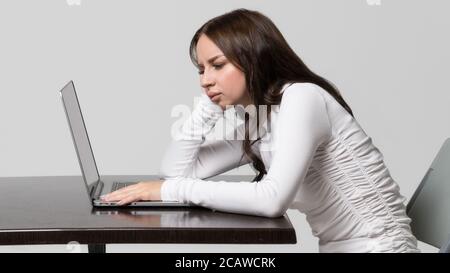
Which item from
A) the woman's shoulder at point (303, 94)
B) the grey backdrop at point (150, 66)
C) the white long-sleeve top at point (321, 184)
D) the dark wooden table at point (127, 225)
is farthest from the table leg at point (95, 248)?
the grey backdrop at point (150, 66)

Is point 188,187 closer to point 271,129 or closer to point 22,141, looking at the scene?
point 271,129

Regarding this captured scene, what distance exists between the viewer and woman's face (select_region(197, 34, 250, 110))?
203 centimetres

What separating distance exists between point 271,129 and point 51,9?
76.1 inches

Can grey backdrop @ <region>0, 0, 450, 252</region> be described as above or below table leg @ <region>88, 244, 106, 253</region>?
above

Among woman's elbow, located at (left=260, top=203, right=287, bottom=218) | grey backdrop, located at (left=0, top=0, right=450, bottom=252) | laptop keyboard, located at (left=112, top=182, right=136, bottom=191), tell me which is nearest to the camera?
→ woman's elbow, located at (left=260, top=203, right=287, bottom=218)

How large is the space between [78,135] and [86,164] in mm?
81

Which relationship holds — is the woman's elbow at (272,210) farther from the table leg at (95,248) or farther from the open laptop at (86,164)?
the table leg at (95,248)

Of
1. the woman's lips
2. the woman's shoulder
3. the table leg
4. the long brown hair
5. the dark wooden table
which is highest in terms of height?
the long brown hair

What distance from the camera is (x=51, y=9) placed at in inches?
147

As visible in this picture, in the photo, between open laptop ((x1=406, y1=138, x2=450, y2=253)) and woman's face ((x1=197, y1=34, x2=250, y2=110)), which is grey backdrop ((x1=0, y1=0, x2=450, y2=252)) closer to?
open laptop ((x1=406, y1=138, x2=450, y2=253))

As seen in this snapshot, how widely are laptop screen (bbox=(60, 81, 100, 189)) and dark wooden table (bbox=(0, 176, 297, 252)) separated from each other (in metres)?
0.11

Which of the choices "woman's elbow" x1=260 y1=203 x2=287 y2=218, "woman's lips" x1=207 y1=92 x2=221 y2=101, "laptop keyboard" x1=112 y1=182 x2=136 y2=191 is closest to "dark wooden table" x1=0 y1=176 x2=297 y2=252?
"woman's elbow" x1=260 y1=203 x2=287 y2=218

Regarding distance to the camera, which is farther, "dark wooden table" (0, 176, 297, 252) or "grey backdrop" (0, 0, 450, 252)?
"grey backdrop" (0, 0, 450, 252)
